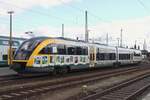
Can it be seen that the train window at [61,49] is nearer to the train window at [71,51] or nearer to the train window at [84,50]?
the train window at [71,51]

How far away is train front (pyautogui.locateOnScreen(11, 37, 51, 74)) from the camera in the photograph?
2120 centimetres

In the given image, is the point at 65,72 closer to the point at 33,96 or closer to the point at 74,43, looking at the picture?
the point at 74,43

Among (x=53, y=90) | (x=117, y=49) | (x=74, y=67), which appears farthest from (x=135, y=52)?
(x=53, y=90)

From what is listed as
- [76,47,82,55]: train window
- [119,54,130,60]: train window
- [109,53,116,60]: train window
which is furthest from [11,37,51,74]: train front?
[119,54,130,60]: train window

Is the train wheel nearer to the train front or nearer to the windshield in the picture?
the train front

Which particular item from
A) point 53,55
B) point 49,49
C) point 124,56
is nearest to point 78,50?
point 53,55

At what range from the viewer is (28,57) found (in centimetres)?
2136

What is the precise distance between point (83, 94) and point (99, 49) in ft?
63.3

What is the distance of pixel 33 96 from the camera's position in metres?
13.5

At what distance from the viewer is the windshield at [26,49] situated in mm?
21562

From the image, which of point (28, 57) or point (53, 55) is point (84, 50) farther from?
point (28, 57)

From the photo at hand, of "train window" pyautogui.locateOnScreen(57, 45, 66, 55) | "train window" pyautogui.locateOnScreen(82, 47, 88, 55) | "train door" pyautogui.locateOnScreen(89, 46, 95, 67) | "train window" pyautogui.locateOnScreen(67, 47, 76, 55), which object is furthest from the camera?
"train door" pyautogui.locateOnScreen(89, 46, 95, 67)

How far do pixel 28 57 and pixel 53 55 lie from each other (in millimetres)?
2142

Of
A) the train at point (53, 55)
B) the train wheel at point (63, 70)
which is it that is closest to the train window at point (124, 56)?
the train at point (53, 55)
